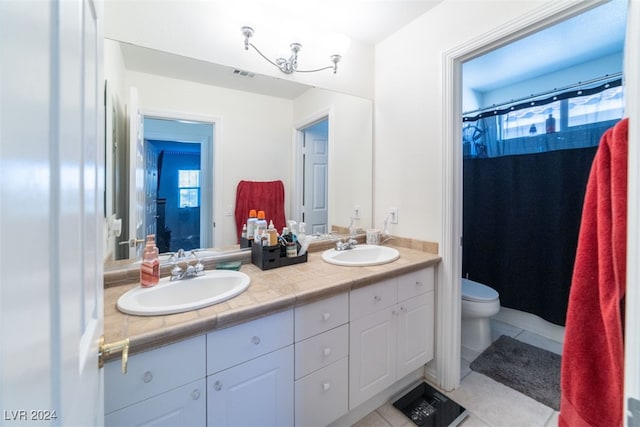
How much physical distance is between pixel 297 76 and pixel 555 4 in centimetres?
129

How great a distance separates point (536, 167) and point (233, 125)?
2434 mm

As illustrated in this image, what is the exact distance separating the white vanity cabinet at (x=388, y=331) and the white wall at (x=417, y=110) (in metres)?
0.42

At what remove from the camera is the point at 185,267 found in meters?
1.31

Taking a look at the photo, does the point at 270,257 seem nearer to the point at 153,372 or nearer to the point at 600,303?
the point at 153,372

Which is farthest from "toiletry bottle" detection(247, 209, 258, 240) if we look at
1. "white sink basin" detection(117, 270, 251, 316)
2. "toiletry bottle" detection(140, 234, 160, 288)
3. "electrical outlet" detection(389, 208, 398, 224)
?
"electrical outlet" detection(389, 208, 398, 224)

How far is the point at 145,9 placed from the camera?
125 centimetres

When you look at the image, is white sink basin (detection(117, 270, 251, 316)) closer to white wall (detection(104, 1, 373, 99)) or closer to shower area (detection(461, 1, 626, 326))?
white wall (detection(104, 1, 373, 99))

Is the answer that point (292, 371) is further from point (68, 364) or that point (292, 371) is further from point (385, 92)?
point (385, 92)

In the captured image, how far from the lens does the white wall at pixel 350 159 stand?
2.02m

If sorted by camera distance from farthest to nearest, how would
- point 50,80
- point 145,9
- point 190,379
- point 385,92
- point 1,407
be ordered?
point 385,92 → point 145,9 → point 190,379 → point 50,80 → point 1,407

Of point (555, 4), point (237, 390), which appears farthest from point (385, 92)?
point (237, 390)

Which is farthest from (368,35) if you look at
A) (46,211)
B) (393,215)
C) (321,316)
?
(46,211)

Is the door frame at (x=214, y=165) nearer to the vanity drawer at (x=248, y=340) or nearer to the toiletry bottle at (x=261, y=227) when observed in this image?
the toiletry bottle at (x=261, y=227)

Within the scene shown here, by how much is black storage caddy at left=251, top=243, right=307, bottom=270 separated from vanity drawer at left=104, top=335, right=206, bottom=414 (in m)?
0.56
